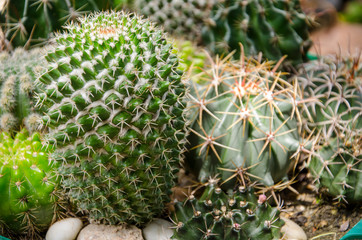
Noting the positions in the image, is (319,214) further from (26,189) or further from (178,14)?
(178,14)

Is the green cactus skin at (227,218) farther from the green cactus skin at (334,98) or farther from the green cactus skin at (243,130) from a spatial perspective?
the green cactus skin at (334,98)

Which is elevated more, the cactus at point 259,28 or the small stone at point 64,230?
the cactus at point 259,28

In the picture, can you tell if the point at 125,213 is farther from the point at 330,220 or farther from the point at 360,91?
the point at 360,91

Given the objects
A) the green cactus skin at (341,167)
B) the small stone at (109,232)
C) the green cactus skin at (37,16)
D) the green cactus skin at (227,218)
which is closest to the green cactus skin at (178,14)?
the green cactus skin at (37,16)

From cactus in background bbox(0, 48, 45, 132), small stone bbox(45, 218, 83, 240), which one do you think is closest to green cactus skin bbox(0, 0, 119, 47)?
cactus in background bbox(0, 48, 45, 132)

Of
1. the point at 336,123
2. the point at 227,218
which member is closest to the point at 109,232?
the point at 227,218

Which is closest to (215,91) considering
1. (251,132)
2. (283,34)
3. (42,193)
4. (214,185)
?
(251,132)

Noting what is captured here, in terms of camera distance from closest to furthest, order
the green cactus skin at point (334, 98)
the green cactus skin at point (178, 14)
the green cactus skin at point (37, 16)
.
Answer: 1. the green cactus skin at point (334, 98)
2. the green cactus skin at point (37, 16)
3. the green cactus skin at point (178, 14)
